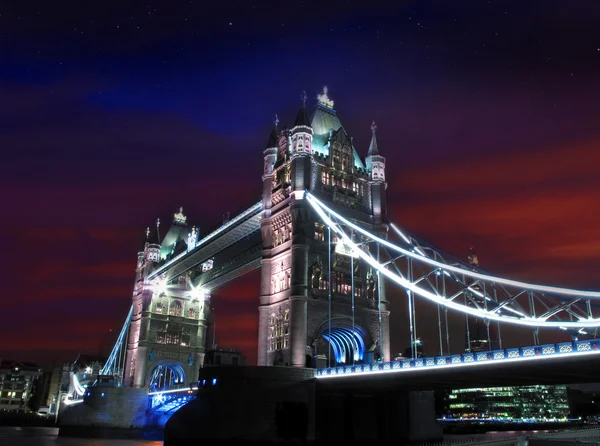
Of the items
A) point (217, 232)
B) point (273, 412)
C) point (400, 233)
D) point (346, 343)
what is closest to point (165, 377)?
point (217, 232)

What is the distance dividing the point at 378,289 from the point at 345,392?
10.9 meters

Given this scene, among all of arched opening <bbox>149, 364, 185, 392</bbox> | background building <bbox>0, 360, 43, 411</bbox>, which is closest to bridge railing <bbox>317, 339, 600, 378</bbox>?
arched opening <bbox>149, 364, 185, 392</bbox>

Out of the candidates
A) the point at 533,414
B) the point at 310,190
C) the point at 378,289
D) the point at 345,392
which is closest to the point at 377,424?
the point at 345,392

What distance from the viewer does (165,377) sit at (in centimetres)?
8644

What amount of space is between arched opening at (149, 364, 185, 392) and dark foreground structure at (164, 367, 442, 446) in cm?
3975

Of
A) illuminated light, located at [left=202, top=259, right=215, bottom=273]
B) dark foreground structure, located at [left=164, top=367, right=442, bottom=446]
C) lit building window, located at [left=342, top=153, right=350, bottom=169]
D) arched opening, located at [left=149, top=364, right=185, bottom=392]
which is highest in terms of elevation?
lit building window, located at [left=342, top=153, right=350, bottom=169]

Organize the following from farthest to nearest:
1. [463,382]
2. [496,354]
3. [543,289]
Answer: [463,382]
[496,354]
[543,289]

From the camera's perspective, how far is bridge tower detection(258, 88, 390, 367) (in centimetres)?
4831

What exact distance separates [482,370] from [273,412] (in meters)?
15.7

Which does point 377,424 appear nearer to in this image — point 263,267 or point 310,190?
point 263,267

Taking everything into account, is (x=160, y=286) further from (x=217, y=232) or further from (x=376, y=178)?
(x=376, y=178)

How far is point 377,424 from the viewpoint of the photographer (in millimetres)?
46750

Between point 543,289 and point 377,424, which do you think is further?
point 377,424

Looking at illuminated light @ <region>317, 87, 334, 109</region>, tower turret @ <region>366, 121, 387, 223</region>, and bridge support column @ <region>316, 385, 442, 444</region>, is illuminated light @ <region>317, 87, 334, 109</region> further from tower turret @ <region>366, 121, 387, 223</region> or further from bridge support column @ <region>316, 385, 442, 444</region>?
bridge support column @ <region>316, 385, 442, 444</region>
